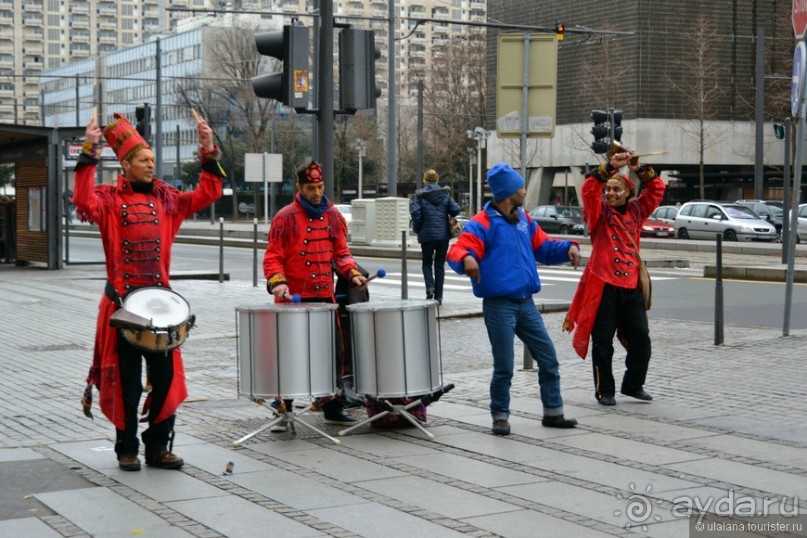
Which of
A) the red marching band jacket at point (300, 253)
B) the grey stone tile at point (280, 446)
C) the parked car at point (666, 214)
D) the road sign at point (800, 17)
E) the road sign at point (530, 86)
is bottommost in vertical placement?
the grey stone tile at point (280, 446)

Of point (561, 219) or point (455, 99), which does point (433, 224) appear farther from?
point (455, 99)

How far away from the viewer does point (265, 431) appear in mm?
8125

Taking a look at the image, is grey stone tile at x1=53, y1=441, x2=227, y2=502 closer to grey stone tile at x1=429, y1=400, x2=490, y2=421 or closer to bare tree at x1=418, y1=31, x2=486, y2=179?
grey stone tile at x1=429, y1=400, x2=490, y2=421

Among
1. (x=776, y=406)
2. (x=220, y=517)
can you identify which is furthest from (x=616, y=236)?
(x=220, y=517)

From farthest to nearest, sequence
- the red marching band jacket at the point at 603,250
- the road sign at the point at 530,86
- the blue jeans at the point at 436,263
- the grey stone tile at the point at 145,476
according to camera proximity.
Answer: the blue jeans at the point at 436,263
the road sign at the point at 530,86
the red marching band jacket at the point at 603,250
the grey stone tile at the point at 145,476

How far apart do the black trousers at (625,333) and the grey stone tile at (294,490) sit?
3.05m

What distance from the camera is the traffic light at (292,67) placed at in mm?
10922

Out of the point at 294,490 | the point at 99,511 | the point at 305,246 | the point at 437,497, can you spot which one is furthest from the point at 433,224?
the point at 99,511

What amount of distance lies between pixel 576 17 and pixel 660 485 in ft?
200

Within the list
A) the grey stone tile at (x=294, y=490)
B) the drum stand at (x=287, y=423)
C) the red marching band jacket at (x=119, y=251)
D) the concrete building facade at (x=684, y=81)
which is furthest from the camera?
the concrete building facade at (x=684, y=81)

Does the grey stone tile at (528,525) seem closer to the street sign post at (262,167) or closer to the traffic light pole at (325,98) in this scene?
the traffic light pole at (325,98)

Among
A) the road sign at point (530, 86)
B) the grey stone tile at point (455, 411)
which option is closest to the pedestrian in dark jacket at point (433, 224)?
the road sign at point (530, 86)

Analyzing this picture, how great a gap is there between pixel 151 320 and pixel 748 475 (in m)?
3.28

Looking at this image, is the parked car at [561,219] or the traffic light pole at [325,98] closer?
the traffic light pole at [325,98]
